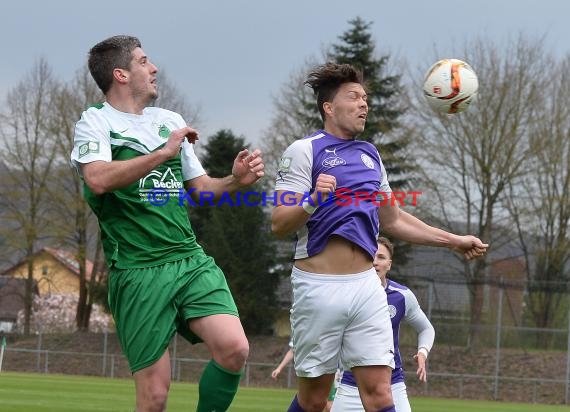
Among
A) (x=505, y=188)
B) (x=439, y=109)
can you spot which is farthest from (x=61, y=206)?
(x=439, y=109)

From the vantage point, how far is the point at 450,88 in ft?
27.2

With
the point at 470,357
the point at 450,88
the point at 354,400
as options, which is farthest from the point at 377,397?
the point at 470,357

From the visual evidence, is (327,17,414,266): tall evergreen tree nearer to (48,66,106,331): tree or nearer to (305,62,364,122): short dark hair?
(48,66,106,331): tree

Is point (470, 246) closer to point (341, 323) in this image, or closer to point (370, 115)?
point (341, 323)

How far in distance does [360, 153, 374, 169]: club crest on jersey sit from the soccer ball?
2131mm

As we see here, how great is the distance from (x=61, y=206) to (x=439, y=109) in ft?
109

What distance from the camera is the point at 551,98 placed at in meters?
36.0

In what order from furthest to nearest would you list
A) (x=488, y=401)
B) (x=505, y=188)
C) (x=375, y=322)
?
(x=505, y=188) → (x=488, y=401) → (x=375, y=322)

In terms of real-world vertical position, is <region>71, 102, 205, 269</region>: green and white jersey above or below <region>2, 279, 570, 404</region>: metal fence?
above

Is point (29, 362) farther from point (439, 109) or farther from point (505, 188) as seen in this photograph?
point (439, 109)

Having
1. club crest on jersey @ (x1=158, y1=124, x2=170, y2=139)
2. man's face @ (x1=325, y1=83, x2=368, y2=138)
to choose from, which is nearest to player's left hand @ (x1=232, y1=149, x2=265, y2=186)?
club crest on jersey @ (x1=158, y1=124, x2=170, y2=139)

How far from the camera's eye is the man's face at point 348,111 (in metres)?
6.39

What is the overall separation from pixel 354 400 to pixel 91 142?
132 inches

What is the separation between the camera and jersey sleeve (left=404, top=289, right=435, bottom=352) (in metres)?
8.30
